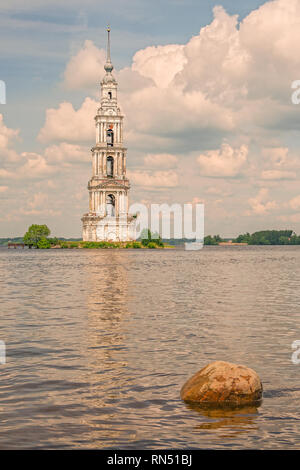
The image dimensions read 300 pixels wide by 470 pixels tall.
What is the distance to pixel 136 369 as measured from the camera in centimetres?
1744

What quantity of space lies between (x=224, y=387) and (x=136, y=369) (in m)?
4.31

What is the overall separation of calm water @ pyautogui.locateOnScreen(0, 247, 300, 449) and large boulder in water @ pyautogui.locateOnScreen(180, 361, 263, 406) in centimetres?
39

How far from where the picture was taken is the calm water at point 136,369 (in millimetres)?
11711

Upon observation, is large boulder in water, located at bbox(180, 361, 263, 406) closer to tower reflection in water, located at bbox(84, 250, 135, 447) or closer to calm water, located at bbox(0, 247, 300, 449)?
calm water, located at bbox(0, 247, 300, 449)

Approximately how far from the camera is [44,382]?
15898mm

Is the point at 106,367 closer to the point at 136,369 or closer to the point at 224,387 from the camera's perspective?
the point at 136,369

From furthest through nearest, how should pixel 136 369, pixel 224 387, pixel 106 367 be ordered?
pixel 106 367
pixel 136 369
pixel 224 387

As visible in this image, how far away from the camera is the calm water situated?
38.4ft

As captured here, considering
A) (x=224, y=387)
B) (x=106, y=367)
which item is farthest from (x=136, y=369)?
(x=224, y=387)

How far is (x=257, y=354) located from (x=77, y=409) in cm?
819

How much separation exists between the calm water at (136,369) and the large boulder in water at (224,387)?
394 millimetres

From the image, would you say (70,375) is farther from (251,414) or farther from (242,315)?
(242,315)
